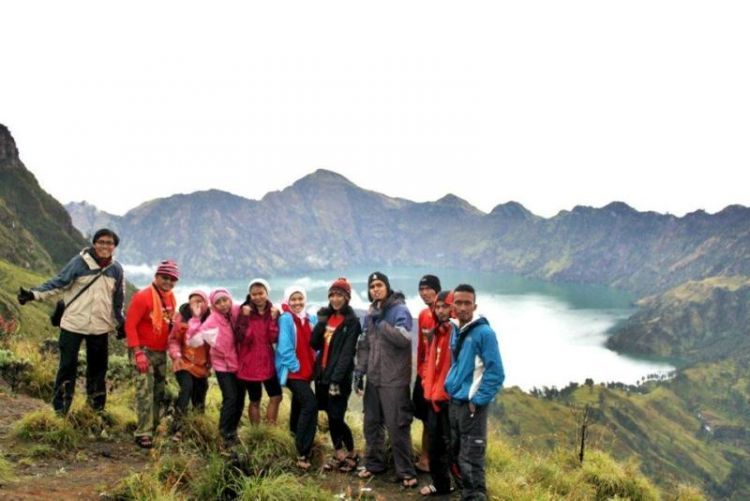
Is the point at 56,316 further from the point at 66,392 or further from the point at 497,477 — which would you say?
the point at 497,477

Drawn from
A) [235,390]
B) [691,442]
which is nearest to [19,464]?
[235,390]

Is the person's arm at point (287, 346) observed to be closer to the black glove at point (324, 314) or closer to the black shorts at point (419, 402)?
the black glove at point (324, 314)

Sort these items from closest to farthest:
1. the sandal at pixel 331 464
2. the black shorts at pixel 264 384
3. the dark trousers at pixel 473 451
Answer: the dark trousers at pixel 473 451 < the sandal at pixel 331 464 < the black shorts at pixel 264 384

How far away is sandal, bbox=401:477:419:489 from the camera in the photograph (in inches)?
267

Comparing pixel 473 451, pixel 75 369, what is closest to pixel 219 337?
pixel 75 369

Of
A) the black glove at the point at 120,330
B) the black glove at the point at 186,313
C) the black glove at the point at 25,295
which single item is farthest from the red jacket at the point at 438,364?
the black glove at the point at 25,295

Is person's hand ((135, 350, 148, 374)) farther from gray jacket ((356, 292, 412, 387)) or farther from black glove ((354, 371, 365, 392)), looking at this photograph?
gray jacket ((356, 292, 412, 387))

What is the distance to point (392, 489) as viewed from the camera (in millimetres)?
6727

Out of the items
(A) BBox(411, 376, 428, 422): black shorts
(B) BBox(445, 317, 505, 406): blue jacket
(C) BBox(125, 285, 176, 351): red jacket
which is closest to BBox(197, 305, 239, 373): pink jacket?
(C) BBox(125, 285, 176, 351): red jacket

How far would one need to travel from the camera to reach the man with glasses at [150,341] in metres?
7.11

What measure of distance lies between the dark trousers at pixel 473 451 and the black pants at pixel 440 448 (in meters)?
0.49

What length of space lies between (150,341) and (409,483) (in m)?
3.75

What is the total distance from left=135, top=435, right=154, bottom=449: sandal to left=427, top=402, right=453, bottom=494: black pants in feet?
11.5

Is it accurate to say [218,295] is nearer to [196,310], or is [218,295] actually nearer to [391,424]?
[196,310]
